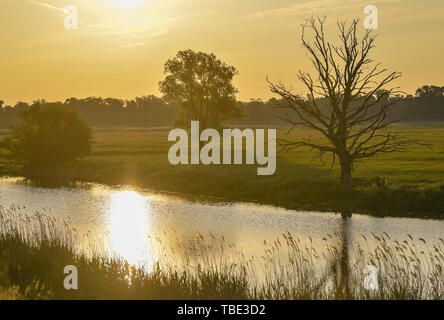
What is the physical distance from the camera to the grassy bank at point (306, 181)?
35.4 m

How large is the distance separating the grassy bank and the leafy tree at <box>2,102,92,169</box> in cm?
184

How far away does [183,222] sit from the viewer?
32219 millimetres

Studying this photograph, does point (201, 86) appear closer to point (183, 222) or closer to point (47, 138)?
point (47, 138)

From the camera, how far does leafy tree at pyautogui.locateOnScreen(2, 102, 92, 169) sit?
205 feet

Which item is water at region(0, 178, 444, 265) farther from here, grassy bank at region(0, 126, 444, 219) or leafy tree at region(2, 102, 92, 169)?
leafy tree at region(2, 102, 92, 169)

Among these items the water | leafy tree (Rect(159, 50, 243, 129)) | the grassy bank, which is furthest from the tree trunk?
leafy tree (Rect(159, 50, 243, 129))

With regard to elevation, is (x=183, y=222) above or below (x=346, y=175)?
below

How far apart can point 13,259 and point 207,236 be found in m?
12.5

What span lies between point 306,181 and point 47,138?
3564 centimetres

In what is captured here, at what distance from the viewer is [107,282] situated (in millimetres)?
15156

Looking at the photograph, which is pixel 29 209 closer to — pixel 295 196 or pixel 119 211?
pixel 119 211

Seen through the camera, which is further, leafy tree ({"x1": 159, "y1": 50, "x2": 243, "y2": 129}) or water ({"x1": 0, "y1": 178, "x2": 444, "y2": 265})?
leafy tree ({"x1": 159, "y1": 50, "x2": 243, "y2": 129})

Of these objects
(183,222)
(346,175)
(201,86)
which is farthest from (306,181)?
(201,86)
